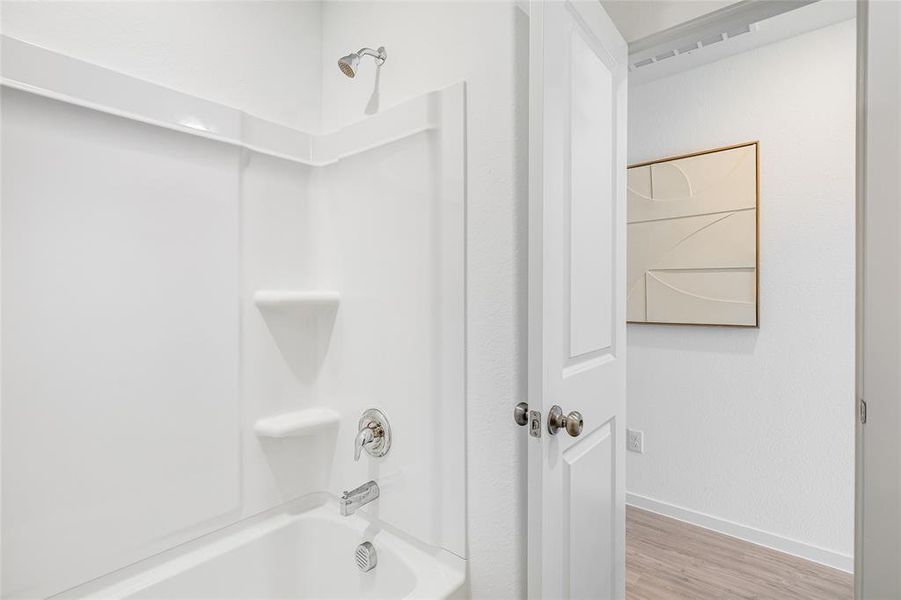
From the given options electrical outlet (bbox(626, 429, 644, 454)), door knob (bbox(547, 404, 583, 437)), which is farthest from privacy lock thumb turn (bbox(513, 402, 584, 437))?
electrical outlet (bbox(626, 429, 644, 454))

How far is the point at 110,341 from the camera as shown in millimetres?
1174

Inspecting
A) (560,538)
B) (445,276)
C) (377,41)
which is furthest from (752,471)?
(377,41)

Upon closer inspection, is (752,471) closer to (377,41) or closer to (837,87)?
(837,87)

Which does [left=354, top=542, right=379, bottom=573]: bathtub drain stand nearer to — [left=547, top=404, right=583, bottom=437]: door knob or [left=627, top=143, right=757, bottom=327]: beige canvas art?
[left=547, top=404, right=583, bottom=437]: door knob

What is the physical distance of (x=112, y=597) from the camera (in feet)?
3.72

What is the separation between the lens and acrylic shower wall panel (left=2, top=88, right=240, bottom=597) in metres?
1.04

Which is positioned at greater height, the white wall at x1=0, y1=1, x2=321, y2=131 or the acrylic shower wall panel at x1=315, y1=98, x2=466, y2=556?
the white wall at x1=0, y1=1, x2=321, y2=131

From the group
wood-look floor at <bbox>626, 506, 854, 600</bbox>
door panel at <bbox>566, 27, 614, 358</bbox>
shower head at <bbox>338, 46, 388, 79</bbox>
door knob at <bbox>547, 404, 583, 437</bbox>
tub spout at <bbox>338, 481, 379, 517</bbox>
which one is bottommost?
wood-look floor at <bbox>626, 506, 854, 600</bbox>

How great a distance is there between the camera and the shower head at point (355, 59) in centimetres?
131

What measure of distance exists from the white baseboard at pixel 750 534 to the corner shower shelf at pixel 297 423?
6.64ft

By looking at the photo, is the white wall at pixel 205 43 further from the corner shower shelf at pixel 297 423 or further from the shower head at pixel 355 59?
the corner shower shelf at pixel 297 423

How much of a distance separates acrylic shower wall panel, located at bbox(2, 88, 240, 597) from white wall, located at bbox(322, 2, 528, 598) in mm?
732

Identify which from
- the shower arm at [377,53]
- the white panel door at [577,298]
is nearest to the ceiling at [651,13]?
the white panel door at [577,298]

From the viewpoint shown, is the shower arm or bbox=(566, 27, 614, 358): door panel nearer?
bbox=(566, 27, 614, 358): door panel
